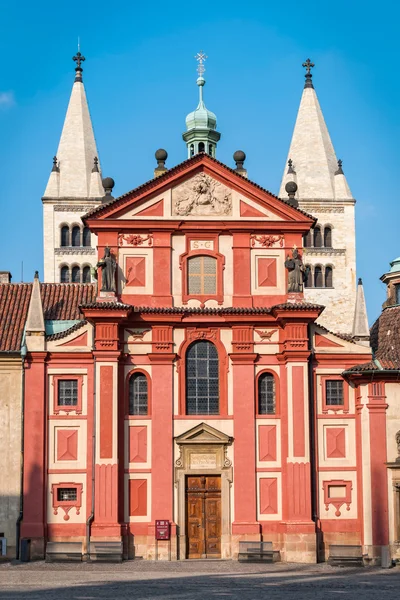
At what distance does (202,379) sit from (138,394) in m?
2.40

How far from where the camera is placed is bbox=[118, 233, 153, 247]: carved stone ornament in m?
47.1

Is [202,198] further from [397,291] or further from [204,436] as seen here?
[397,291]

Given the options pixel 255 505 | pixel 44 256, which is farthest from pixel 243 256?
pixel 44 256

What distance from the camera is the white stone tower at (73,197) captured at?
294ft

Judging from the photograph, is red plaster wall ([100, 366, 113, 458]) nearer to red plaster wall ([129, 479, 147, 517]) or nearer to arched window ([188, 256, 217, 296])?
red plaster wall ([129, 479, 147, 517])

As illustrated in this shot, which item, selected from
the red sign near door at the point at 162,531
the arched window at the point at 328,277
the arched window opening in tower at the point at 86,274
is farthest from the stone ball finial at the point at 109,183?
the arched window at the point at 328,277

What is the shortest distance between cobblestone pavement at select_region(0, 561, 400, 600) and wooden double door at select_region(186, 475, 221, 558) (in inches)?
47.4

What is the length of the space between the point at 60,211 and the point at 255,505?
48563mm

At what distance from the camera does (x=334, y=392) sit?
155 feet

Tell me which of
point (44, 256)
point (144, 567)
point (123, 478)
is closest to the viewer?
point (144, 567)

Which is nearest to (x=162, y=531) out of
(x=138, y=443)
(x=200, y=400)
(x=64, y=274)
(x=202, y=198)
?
(x=138, y=443)

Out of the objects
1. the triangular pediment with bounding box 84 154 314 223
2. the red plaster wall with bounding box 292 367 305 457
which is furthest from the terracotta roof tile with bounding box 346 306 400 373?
the triangular pediment with bounding box 84 154 314 223

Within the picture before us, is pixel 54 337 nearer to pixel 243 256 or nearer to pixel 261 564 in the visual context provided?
→ pixel 243 256

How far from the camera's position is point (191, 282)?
155 ft
